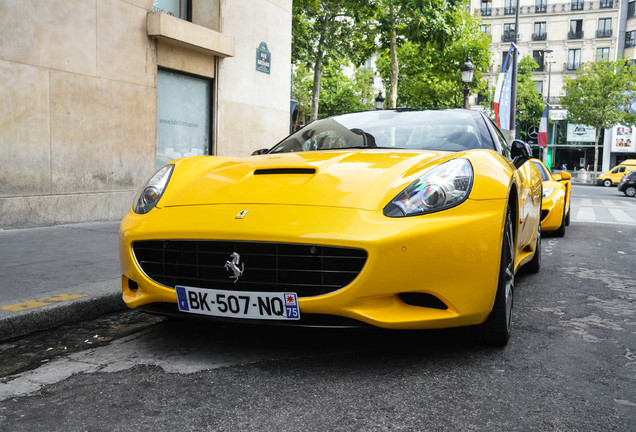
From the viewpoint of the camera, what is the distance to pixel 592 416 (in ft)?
7.72

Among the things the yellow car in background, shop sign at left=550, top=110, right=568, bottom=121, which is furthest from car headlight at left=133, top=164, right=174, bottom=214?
shop sign at left=550, top=110, right=568, bottom=121

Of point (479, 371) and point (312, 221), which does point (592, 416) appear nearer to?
point (479, 371)

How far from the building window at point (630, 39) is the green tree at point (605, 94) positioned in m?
7.44

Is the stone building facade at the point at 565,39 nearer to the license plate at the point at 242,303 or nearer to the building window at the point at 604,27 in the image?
the building window at the point at 604,27

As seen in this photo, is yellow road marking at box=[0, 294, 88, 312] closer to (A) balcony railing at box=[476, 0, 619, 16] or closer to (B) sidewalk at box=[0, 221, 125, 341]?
(B) sidewalk at box=[0, 221, 125, 341]

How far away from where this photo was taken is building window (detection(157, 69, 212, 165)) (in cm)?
1040

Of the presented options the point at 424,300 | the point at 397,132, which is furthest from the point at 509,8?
the point at 424,300

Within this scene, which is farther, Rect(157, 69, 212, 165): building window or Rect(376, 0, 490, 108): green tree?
Rect(376, 0, 490, 108): green tree

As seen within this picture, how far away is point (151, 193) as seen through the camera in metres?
3.39

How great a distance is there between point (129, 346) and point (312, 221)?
124 centimetres

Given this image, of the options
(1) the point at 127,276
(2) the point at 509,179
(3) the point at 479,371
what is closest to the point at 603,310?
(2) the point at 509,179

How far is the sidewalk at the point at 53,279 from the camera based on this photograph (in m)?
3.64

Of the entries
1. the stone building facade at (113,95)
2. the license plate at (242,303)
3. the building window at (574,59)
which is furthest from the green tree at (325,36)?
the building window at (574,59)

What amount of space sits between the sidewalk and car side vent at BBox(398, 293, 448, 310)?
2147mm
